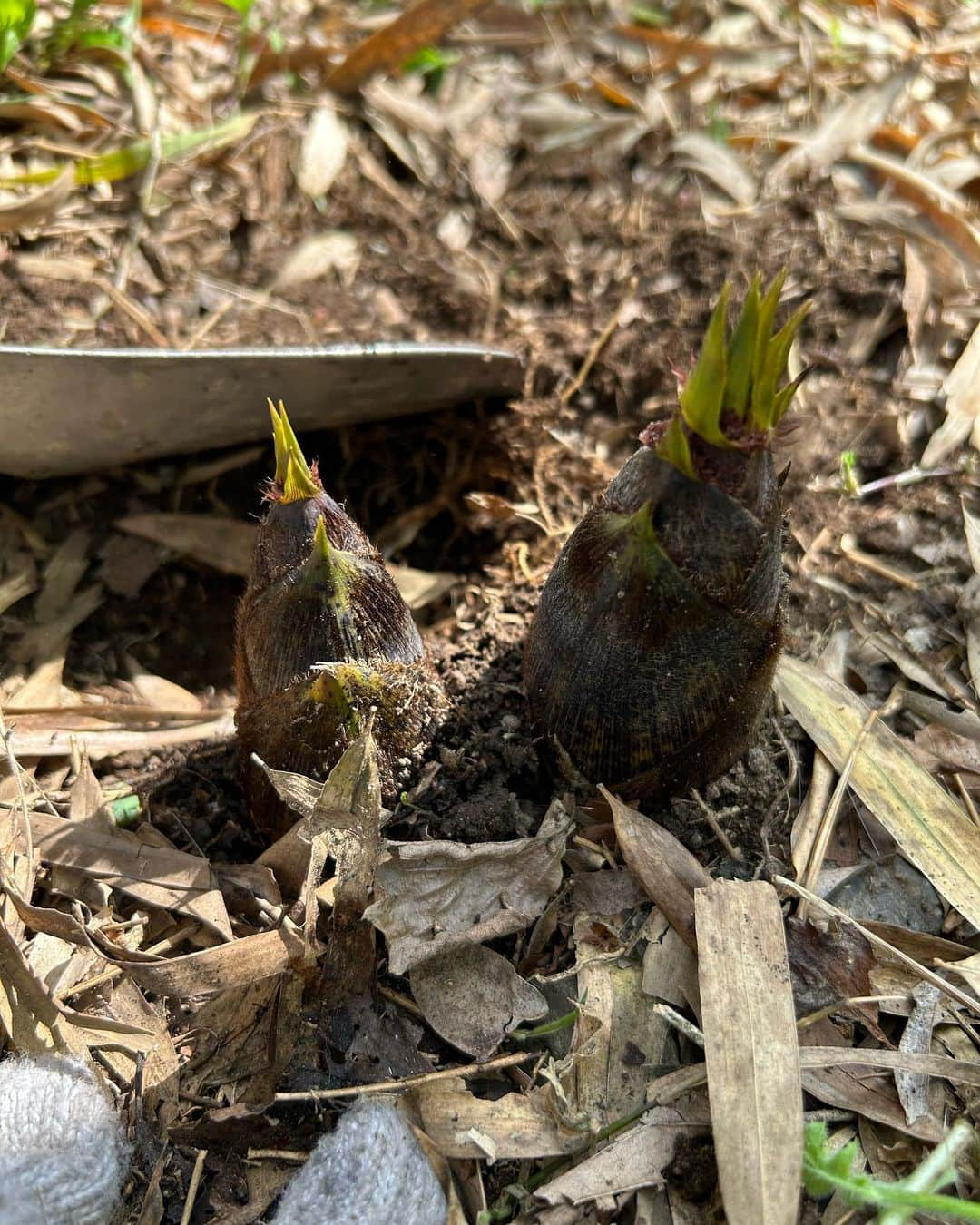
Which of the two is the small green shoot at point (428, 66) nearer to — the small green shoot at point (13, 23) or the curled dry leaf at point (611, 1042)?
the small green shoot at point (13, 23)

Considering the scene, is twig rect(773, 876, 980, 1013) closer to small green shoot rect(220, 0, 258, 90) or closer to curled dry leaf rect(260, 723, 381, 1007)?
curled dry leaf rect(260, 723, 381, 1007)

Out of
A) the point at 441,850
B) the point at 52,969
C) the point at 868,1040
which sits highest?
the point at 441,850

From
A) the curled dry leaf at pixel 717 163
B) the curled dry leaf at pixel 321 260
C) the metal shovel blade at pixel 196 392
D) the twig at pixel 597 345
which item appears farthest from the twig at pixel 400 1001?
the curled dry leaf at pixel 717 163

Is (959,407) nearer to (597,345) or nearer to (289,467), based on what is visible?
(597,345)

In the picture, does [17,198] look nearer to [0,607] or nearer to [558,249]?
[0,607]

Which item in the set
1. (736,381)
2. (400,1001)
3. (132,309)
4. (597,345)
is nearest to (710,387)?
(736,381)

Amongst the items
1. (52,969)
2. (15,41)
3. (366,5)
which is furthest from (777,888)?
(366,5)
